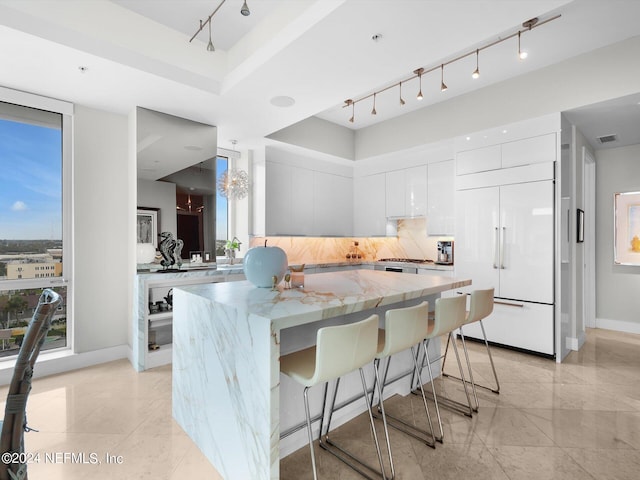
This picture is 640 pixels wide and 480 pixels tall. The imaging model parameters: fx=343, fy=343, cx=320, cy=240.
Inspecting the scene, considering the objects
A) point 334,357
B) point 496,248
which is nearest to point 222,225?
point 496,248

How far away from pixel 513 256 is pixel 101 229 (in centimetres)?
453

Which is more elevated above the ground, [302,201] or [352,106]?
[352,106]

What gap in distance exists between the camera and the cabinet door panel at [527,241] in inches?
144

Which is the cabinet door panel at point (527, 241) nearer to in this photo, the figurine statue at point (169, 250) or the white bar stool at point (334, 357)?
the white bar stool at point (334, 357)

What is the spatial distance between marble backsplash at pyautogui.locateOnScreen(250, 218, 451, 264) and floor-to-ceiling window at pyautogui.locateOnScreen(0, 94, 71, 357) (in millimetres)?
2379

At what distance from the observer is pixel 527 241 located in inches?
149

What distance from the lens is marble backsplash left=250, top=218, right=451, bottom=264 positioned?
5578mm

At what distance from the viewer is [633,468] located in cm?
194

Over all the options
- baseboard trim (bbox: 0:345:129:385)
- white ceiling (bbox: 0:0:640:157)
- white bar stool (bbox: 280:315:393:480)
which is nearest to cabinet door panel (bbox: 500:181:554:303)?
white ceiling (bbox: 0:0:640:157)

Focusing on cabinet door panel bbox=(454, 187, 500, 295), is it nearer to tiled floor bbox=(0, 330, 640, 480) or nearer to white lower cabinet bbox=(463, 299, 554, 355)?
white lower cabinet bbox=(463, 299, 554, 355)

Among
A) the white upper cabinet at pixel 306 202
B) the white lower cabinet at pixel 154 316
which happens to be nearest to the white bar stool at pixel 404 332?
the white lower cabinet at pixel 154 316

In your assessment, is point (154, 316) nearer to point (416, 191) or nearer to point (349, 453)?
point (349, 453)

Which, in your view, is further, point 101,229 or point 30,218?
point 101,229

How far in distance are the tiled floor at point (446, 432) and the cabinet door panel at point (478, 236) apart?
1.17 metres
